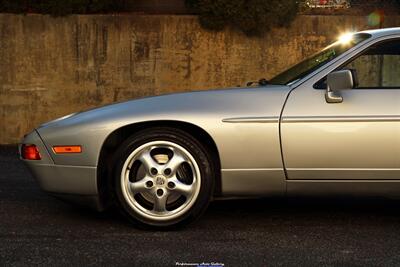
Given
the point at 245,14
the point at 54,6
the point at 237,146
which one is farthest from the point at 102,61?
the point at 237,146

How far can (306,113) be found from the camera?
14.8 ft

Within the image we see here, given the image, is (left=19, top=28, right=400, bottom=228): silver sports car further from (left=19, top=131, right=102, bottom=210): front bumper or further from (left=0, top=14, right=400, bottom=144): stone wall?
(left=0, top=14, right=400, bottom=144): stone wall

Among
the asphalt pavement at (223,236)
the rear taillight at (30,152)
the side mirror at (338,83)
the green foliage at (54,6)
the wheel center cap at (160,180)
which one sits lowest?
the asphalt pavement at (223,236)

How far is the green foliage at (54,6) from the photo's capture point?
9.60 m

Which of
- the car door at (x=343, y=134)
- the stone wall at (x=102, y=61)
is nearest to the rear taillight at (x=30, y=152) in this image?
the car door at (x=343, y=134)

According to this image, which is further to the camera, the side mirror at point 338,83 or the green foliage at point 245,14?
the green foliage at point 245,14

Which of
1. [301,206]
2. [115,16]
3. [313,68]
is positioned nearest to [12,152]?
[115,16]

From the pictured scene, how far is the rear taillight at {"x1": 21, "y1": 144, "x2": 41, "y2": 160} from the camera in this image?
186 inches

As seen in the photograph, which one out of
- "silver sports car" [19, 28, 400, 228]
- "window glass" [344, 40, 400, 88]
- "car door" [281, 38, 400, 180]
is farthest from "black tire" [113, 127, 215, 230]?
"window glass" [344, 40, 400, 88]

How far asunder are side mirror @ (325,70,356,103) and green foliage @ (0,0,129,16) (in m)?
6.10

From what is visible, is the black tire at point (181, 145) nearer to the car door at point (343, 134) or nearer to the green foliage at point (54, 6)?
the car door at point (343, 134)

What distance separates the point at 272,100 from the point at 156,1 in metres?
6.46

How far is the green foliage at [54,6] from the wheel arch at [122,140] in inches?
214

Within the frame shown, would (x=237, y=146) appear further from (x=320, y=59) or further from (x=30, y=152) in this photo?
(x=30, y=152)
